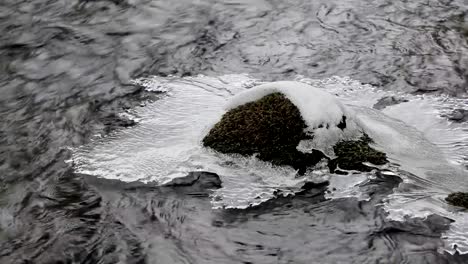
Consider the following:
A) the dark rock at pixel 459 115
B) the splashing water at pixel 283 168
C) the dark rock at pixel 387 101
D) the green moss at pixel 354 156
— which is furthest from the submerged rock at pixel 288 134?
the dark rock at pixel 459 115

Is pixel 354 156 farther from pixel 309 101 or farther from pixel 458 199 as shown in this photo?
pixel 458 199

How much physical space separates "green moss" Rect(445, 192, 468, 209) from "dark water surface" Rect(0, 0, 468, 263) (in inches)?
12.5

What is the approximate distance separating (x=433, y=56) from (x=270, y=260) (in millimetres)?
5194

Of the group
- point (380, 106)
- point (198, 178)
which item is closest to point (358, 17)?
point (380, 106)

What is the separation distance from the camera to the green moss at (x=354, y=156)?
18.6 feet

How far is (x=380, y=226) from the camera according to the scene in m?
5.07

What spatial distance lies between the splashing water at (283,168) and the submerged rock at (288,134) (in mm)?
124

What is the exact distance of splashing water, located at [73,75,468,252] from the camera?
17.7ft

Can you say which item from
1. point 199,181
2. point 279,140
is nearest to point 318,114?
point 279,140

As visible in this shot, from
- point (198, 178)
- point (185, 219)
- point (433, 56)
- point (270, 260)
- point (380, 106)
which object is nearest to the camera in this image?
point (270, 260)

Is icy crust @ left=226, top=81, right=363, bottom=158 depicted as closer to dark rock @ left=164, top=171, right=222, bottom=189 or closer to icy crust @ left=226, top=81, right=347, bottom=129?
icy crust @ left=226, top=81, right=347, bottom=129

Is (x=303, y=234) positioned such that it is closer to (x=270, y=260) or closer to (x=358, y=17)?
(x=270, y=260)

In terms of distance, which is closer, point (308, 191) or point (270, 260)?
point (270, 260)

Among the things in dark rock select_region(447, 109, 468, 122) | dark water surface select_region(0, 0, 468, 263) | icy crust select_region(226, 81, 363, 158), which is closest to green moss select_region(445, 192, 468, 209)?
dark water surface select_region(0, 0, 468, 263)
